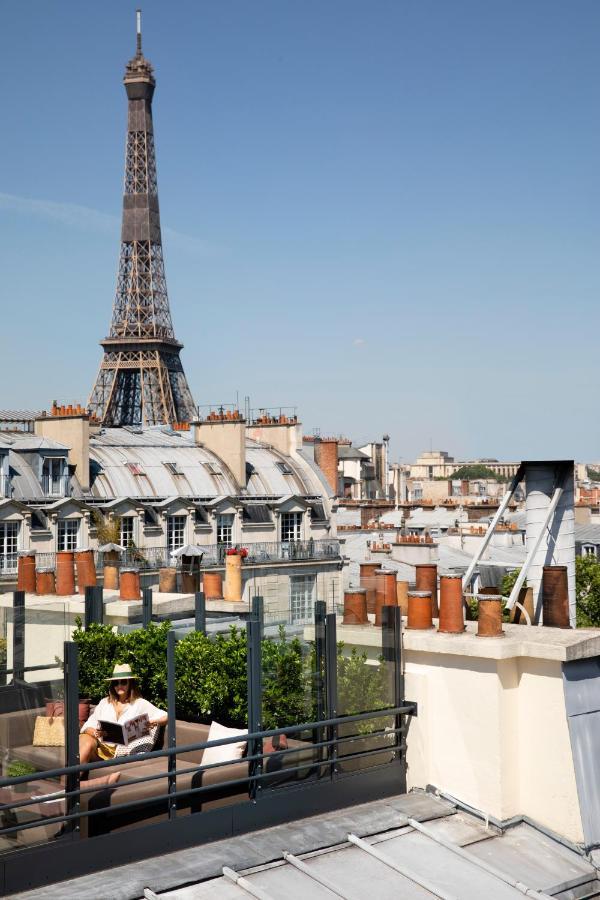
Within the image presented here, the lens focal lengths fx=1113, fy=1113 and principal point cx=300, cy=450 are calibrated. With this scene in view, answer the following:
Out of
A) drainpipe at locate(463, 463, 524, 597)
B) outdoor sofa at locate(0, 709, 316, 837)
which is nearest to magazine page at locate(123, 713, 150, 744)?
outdoor sofa at locate(0, 709, 316, 837)

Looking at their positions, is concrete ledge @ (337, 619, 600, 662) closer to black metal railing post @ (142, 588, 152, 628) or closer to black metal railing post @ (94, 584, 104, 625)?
black metal railing post @ (142, 588, 152, 628)

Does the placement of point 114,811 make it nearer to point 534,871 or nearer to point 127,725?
point 127,725

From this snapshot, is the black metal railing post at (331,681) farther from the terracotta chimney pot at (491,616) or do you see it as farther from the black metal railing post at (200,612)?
the black metal railing post at (200,612)

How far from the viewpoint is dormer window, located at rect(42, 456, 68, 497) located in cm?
3331

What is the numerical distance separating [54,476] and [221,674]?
25892mm

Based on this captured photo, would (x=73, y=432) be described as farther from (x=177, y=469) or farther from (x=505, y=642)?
(x=505, y=642)

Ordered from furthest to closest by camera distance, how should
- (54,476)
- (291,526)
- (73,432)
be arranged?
1. (291,526)
2. (73,432)
3. (54,476)

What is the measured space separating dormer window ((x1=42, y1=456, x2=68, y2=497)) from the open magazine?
25521 millimetres

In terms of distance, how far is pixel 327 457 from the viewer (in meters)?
45.6

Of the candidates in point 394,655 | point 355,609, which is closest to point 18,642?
point 355,609

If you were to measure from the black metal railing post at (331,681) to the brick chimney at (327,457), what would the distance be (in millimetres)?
36619

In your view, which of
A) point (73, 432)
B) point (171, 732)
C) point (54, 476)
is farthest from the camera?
point (73, 432)

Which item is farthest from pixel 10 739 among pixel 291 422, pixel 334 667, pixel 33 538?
pixel 291 422

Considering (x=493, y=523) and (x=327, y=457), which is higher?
(x=327, y=457)
